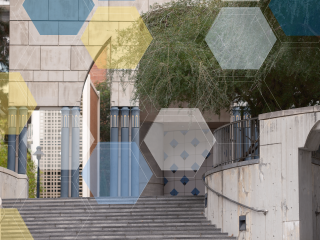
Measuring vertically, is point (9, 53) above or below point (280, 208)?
above

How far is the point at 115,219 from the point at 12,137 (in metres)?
7.03

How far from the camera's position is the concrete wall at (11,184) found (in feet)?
39.5

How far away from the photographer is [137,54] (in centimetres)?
980

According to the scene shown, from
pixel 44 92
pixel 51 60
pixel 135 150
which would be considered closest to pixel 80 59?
pixel 51 60

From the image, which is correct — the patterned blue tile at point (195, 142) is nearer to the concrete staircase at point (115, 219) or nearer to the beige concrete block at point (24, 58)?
the beige concrete block at point (24, 58)

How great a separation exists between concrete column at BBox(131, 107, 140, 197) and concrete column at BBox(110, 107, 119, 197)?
495mm

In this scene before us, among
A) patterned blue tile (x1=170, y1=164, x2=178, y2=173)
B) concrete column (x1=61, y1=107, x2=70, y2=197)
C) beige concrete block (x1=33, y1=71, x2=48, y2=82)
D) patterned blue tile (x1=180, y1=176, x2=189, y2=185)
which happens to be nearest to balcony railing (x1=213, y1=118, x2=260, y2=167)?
concrete column (x1=61, y1=107, x2=70, y2=197)

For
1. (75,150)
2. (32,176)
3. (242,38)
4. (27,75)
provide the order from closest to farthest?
(242,38)
(27,75)
(75,150)
(32,176)

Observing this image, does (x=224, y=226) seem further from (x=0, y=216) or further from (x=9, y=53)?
(x=9, y=53)

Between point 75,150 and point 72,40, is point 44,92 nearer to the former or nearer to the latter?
point 72,40

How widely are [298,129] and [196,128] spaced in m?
10.3

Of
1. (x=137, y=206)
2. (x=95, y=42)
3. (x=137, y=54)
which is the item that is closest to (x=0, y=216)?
(x=137, y=206)
